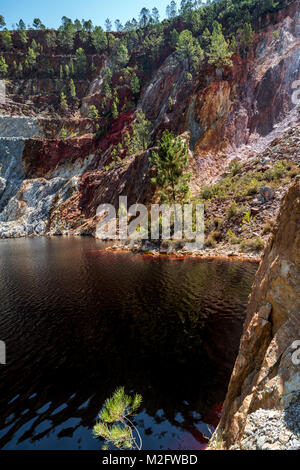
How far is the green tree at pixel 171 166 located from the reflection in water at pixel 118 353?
19.5 m

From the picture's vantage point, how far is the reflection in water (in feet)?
23.9

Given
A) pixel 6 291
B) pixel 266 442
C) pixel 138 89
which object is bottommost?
pixel 6 291

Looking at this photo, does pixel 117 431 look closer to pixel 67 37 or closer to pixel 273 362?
pixel 273 362

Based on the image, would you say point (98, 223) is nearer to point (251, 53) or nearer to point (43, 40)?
point (251, 53)

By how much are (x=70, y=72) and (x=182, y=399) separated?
132 metres

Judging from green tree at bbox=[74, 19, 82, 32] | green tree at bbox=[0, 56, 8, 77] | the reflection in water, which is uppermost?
green tree at bbox=[74, 19, 82, 32]

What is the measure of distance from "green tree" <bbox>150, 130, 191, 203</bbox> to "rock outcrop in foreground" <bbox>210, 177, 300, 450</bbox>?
1282 inches

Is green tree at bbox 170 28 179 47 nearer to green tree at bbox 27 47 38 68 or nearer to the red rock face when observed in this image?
the red rock face

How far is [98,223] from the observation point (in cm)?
6253

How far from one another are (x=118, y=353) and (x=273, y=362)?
797 cm

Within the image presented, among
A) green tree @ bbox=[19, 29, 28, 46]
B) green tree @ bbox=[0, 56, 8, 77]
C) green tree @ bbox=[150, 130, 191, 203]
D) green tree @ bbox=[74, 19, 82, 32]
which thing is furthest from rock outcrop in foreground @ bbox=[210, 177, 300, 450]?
green tree @ bbox=[74, 19, 82, 32]

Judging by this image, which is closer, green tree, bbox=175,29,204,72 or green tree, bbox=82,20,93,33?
green tree, bbox=175,29,204,72

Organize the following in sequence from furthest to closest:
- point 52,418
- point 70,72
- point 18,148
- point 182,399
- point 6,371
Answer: point 70,72 < point 18,148 < point 6,371 < point 182,399 < point 52,418

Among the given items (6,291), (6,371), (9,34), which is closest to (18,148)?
(9,34)
